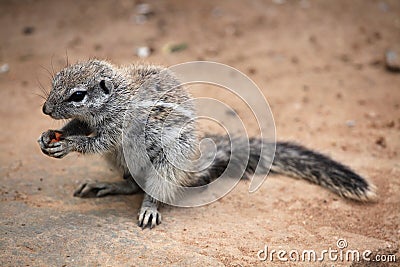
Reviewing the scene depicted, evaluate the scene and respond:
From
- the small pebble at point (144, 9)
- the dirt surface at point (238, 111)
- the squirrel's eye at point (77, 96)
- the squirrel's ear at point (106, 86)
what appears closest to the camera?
the dirt surface at point (238, 111)

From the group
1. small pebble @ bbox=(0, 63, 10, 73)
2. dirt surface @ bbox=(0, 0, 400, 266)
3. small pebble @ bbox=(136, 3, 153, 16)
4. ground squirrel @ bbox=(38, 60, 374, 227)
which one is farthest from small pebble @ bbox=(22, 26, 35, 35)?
ground squirrel @ bbox=(38, 60, 374, 227)

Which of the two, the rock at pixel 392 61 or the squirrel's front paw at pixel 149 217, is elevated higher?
the rock at pixel 392 61

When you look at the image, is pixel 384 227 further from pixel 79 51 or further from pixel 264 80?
pixel 79 51

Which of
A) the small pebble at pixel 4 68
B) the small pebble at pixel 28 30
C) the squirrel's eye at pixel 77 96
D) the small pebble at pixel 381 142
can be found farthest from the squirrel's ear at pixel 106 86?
the small pebble at pixel 28 30

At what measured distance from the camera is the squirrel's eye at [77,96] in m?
3.91


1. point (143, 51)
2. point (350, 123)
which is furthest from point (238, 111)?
point (143, 51)

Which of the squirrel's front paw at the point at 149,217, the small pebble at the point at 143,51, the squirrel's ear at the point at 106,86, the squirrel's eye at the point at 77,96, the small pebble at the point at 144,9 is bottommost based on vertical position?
the squirrel's front paw at the point at 149,217

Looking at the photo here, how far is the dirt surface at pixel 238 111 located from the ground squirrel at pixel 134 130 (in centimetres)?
17

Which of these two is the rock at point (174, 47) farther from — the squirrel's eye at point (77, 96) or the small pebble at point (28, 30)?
the squirrel's eye at point (77, 96)

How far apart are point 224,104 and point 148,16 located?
3163mm

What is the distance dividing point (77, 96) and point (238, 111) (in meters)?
2.78

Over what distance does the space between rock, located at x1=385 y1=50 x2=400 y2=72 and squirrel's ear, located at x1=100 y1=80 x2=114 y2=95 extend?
4.73 m

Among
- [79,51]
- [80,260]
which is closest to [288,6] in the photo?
[79,51]

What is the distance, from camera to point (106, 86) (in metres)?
4.08
